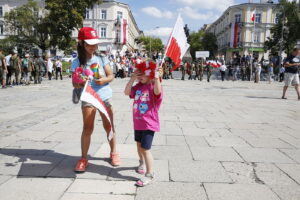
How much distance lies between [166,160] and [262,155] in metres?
1.48

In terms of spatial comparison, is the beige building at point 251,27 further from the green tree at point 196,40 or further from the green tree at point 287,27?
the green tree at point 287,27

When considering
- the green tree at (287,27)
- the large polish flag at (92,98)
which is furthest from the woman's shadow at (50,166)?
the green tree at (287,27)

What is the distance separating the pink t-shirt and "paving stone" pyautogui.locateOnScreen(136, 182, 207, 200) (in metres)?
0.62

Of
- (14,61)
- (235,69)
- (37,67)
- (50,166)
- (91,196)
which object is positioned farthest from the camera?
(235,69)

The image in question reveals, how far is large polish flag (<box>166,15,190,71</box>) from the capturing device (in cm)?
312

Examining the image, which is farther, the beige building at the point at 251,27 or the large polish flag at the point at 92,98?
the beige building at the point at 251,27

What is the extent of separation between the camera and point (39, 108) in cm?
784

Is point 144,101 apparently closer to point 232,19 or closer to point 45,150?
point 45,150

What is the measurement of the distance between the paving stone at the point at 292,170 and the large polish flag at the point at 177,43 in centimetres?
196

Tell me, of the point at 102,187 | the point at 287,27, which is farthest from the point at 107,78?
the point at 287,27

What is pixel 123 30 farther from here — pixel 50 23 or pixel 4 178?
pixel 4 178

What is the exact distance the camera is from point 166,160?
3.82m

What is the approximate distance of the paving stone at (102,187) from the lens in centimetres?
285

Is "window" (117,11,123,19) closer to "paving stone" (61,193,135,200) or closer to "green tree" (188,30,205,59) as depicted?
"green tree" (188,30,205,59)
